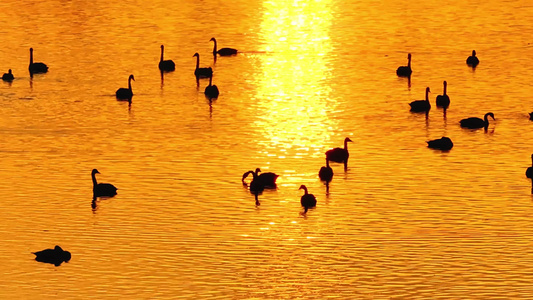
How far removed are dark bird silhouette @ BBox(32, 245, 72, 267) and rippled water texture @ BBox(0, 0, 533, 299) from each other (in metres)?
0.30

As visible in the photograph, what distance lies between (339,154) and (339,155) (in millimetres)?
73

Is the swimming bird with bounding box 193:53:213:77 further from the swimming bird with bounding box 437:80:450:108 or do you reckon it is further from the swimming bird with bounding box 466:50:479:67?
the swimming bird with bounding box 466:50:479:67

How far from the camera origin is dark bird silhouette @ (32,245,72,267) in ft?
147

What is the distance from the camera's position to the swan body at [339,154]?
5725 cm

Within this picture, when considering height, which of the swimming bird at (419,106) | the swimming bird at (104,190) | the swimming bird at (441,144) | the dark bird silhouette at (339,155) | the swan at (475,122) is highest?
the swimming bird at (419,106)

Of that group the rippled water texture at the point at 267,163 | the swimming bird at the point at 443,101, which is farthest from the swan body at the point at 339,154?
the swimming bird at the point at 443,101

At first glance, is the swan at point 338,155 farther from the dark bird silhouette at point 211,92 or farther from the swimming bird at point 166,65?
the swimming bird at point 166,65

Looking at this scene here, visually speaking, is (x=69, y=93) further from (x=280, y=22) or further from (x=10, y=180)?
(x=280, y=22)

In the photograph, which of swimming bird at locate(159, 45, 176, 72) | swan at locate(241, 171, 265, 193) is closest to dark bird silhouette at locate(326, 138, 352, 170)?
swan at locate(241, 171, 265, 193)

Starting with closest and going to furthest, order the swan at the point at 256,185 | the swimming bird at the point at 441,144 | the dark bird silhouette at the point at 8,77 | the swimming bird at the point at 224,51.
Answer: the swan at the point at 256,185
the swimming bird at the point at 441,144
the dark bird silhouette at the point at 8,77
the swimming bird at the point at 224,51

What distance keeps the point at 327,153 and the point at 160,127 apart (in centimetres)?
1164

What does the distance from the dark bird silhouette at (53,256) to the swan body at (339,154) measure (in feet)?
46.7

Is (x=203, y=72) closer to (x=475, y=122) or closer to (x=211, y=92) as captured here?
(x=211, y=92)

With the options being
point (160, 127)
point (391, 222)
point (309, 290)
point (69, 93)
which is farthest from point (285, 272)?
point (69, 93)
